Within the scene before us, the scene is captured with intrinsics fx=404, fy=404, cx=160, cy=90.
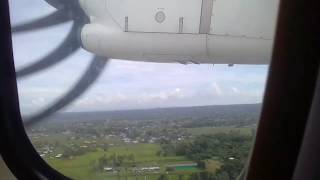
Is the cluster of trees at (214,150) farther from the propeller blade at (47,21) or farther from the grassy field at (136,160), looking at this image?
the propeller blade at (47,21)

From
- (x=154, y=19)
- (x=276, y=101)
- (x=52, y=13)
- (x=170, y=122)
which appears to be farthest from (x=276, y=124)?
(x=52, y=13)

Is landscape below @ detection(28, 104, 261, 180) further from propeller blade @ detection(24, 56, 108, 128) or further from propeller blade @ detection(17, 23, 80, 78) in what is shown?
propeller blade @ detection(17, 23, 80, 78)

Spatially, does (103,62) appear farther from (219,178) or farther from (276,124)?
(276,124)

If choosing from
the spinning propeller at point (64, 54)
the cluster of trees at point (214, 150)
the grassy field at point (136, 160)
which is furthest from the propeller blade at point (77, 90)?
the cluster of trees at point (214, 150)

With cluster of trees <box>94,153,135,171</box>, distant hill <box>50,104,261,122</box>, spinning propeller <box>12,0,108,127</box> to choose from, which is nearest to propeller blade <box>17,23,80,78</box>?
spinning propeller <box>12,0,108,127</box>

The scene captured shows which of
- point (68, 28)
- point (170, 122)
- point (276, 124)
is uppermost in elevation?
point (68, 28)

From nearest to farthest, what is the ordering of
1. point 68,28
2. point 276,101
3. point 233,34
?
1. point 276,101
2. point 68,28
3. point 233,34
